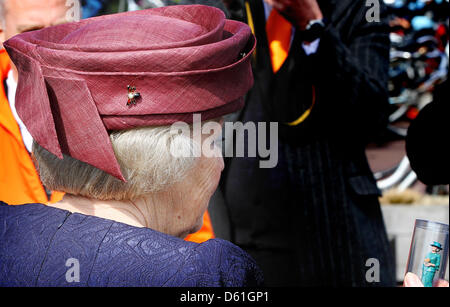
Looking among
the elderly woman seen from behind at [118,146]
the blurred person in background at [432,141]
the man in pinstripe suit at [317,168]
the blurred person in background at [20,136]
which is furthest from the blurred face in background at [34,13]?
the blurred person in background at [432,141]

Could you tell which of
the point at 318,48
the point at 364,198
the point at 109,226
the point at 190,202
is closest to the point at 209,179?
the point at 190,202

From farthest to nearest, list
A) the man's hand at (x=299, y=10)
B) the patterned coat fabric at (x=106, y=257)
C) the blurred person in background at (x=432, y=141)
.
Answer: the man's hand at (x=299, y=10) → the blurred person in background at (x=432, y=141) → the patterned coat fabric at (x=106, y=257)

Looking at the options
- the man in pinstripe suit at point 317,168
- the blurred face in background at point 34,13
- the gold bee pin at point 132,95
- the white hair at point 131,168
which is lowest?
the man in pinstripe suit at point 317,168

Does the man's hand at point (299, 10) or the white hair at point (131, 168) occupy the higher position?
the man's hand at point (299, 10)

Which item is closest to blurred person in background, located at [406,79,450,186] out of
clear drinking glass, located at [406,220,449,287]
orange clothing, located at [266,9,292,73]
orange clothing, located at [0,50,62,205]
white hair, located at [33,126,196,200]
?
clear drinking glass, located at [406,220,449,287]

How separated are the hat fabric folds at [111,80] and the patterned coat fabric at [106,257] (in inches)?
5.9

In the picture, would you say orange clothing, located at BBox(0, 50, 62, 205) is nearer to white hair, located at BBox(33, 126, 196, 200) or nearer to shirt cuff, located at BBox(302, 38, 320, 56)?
white hair, located at BBox(33, 126, 196, 200)

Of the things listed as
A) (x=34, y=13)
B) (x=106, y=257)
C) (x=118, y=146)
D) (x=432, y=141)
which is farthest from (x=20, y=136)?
(x=432, y=141)

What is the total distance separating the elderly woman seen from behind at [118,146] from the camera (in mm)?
1053

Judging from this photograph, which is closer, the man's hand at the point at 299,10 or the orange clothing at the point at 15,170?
the orange clothing at the point at 15,170

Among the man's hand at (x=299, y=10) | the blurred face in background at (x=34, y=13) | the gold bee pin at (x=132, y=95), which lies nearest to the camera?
the gold bee pin at (x=132, y=95)

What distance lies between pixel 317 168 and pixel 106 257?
130 cm

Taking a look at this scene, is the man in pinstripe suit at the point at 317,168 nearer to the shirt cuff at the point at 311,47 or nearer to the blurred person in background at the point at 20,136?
the shirt cuff at the point at 311,47

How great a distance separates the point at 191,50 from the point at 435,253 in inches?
30.1
